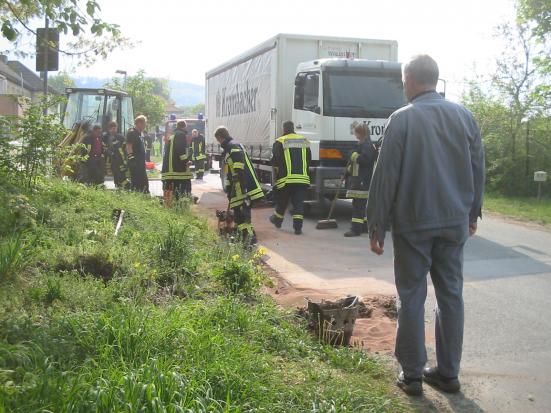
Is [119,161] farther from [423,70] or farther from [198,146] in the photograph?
[423,70]

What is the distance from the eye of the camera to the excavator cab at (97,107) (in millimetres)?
20266

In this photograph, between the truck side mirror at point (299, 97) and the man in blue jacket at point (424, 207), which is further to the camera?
the truck side mirror at point (299, 97)

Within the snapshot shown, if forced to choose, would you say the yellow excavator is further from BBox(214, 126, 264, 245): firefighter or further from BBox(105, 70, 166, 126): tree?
BBox(105, 70, 166, 126): tree

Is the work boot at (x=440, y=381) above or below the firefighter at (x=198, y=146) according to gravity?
below

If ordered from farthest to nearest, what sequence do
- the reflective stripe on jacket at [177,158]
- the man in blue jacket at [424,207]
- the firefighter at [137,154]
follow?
the firefighter at [137,154] → the reflective stripe on jacket at [177,158] → the man in blue jacket at [424,207]

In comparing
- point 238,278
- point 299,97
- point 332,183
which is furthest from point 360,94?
point 238,278

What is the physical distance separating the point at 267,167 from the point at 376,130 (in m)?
3.49

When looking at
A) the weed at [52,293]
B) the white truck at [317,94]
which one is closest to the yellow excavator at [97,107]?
the white truck at [317,94]

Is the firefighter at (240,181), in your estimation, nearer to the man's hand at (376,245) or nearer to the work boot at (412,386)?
the man's hand at (376,245)

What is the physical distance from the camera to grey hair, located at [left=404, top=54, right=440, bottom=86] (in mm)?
4297

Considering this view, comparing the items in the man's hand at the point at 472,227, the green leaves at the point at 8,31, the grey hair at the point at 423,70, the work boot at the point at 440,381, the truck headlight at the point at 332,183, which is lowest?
the work boot at the point at 440,381

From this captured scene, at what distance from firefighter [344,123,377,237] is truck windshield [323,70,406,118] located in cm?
128

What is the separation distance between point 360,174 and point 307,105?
7.57ft

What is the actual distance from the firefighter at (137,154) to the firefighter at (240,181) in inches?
152
